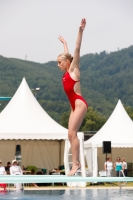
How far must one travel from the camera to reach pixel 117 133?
92.5ft

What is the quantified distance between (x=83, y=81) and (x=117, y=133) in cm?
11041

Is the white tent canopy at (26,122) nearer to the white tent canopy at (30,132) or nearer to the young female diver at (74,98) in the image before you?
the white tent canopy at (30,132)

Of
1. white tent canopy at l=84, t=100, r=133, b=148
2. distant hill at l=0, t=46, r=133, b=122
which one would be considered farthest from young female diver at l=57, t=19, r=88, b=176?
distant hill at l=0, t=46, r=133, b=122

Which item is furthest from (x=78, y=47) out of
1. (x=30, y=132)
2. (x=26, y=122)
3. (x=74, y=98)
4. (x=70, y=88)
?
(x=26, y=122)

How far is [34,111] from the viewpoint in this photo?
2431 cm

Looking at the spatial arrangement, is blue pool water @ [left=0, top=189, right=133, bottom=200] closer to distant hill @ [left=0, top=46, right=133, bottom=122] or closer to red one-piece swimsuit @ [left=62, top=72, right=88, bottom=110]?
red one-piece swimsuit @ [left=62, top=72, right=88, bottom=110]

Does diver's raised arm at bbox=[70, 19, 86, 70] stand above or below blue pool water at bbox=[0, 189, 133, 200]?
above

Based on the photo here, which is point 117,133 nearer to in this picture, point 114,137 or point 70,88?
point 114,137

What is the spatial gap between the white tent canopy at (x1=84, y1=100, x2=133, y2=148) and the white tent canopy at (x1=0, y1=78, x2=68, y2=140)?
3749mm

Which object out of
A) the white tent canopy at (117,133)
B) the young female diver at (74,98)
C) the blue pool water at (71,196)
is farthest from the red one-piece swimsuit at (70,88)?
the white tent canopy at (117,133)

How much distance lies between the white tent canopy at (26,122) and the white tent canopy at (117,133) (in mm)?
3749

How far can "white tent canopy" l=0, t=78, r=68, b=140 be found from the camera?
2189cm

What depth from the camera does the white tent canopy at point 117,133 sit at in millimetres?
26844

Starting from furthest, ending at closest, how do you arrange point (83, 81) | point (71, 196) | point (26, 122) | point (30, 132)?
1. point (83, 81)
2. point (26, 122)
3. point (30, 132)
4. point (71, 196)
